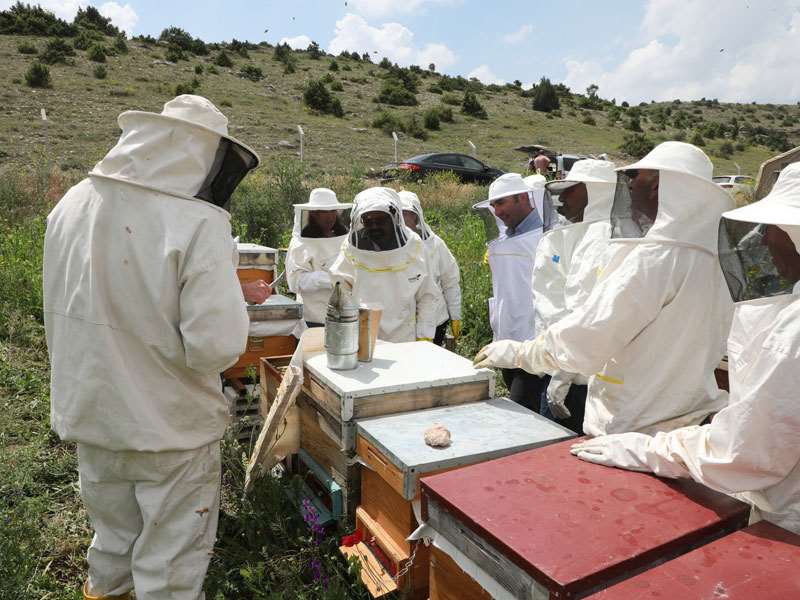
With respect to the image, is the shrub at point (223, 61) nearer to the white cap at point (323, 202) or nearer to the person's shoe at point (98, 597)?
the white cap at point (323, 202)

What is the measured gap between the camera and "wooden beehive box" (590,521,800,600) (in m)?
1.22

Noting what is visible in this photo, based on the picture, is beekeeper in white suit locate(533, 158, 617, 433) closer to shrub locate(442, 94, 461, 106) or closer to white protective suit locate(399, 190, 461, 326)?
white protective suit locate(399, 190, 461, 326)

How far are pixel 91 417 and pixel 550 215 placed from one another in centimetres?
313

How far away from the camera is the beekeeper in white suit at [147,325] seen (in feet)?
7.00

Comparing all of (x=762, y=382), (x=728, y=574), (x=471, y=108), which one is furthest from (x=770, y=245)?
(x=471, y=108)

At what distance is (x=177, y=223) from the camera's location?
7.03 feet

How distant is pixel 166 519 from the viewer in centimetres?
229

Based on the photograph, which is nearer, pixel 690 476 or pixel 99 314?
pixel 690 476

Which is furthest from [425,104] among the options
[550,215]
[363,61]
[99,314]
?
[99,314]

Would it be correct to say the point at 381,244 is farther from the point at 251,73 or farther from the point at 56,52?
the point at 251,73

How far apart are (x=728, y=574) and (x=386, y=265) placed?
2943 millimetres

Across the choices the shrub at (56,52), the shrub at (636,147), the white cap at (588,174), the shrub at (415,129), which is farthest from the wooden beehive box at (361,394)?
the shrub at (56,52)

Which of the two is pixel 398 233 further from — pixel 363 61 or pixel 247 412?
pixel 363 61

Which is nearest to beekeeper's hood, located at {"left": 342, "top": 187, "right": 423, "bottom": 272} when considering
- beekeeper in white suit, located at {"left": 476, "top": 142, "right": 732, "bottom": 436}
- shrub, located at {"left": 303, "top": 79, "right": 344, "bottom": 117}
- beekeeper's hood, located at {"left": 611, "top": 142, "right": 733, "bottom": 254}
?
beekeeper in white suit, located at {"left": 476, "top": 142, "right": 732, "bottom": 436}
